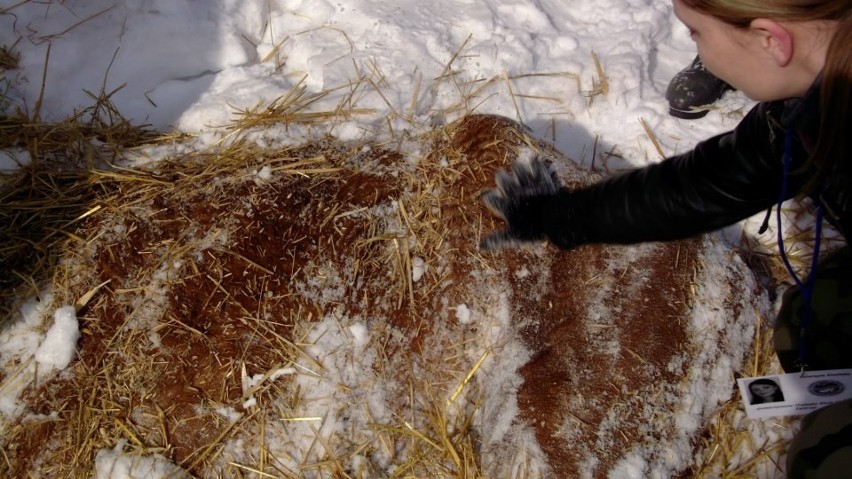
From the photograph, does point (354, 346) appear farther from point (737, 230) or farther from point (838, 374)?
point (737, 230)

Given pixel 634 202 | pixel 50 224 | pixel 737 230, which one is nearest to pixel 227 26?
pixel 50 224

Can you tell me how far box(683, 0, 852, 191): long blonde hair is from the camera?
52.6 inches

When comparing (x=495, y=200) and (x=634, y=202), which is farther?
(x=495, y=200)

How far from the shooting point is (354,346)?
223 centimetres

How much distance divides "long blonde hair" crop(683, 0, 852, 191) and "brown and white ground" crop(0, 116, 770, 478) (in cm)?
96

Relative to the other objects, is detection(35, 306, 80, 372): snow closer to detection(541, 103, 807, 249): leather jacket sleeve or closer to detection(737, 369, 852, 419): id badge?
detection(541, 103, 807, 249): leather jacket sleeve

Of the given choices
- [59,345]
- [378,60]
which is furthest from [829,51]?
[59,345]

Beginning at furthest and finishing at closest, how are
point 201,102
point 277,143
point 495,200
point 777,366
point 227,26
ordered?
point 227,26, point 201,102, point 277,143, point 777,366, point 495,200

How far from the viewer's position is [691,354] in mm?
2324

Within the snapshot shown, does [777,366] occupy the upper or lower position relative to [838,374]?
lower

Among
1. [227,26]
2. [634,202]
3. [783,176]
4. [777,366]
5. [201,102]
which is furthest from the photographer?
[227,26]

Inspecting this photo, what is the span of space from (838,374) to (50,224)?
2.94m

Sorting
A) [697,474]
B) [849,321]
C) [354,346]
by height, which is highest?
[849,321]

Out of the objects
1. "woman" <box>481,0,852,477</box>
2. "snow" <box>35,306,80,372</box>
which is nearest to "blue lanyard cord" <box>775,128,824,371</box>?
"woman" <box>481,0,852,477</box>
